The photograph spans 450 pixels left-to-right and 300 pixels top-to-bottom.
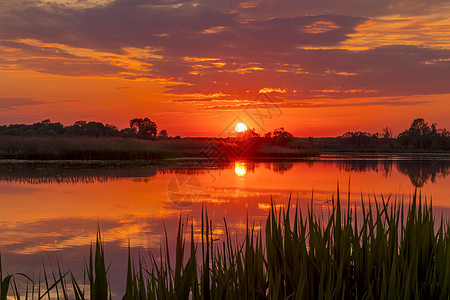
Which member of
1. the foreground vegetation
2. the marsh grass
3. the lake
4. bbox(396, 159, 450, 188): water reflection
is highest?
the marsh grass

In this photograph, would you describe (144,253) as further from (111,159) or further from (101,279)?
(111,159)

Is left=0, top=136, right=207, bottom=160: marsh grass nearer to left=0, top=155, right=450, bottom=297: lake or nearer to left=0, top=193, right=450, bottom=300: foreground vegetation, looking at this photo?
left=0, top=155, right=450, bottom=297: lake

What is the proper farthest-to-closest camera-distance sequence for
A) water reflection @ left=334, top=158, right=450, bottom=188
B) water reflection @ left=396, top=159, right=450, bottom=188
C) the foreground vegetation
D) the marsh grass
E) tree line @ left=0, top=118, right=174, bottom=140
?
tree line @ left=0, top=118, right=174, bottom=140, the marsh grass, water reflection @ left=334, top=158, right=450, bottom=188, water reflection @ left=396, top=159, right=450, bottom=188, the foreground vegetation

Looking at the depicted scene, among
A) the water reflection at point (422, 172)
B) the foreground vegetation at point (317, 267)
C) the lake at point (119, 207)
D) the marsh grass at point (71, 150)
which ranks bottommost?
the lake at point (119, 207)

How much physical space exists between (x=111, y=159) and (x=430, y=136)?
73570 mm

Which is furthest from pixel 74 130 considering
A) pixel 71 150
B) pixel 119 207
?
A: pixel 119 207

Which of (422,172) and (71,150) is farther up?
(71,150)

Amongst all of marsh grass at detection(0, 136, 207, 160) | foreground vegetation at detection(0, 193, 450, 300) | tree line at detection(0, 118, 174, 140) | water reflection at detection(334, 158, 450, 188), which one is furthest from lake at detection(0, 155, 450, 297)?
tree line at detection(0, 118, 174, 140)

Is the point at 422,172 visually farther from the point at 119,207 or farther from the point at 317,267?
the point at 317,267

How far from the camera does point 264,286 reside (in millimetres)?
4016

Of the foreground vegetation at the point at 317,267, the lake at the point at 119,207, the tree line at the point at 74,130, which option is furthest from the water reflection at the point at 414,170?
the tree line at the point at 74,130

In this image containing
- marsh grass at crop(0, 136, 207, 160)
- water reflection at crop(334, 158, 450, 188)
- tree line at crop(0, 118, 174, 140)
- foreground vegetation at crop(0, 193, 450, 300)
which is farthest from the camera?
tree line at crop(0, 118, 174, 140)

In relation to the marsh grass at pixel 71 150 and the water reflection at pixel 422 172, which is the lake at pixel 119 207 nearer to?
the water reflection at pixel 422 172

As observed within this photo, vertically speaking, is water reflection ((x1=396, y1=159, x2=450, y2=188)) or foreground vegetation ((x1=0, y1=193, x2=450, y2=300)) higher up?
foreground vegetation ((x1=0, y1=193, x2=450, y2=300))
